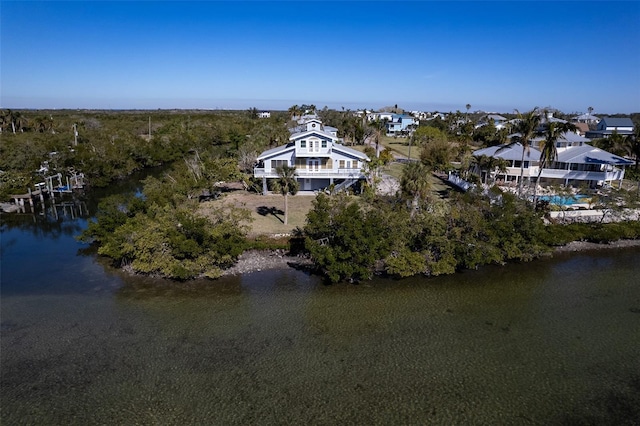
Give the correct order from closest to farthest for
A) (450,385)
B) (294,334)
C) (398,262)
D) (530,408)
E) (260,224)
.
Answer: (530,408) → (450,385) → (294,334) → (398,262) → (260,224)

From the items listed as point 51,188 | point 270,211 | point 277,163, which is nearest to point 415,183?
point 270,211

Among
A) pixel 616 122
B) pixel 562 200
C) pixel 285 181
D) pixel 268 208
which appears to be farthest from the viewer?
pixel 616 122

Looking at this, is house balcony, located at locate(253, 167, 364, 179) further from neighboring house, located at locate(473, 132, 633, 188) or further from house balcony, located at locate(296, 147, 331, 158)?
neighboring house, located at locate(473, 132, 633, 188)

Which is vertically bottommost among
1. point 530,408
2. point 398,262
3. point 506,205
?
point 530,408

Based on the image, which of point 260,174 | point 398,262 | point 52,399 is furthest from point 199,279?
point 260,174

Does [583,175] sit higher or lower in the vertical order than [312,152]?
lower

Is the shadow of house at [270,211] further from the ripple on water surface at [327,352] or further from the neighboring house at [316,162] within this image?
the ripple on water surface at [327,352]

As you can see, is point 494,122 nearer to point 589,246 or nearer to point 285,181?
point 589,246

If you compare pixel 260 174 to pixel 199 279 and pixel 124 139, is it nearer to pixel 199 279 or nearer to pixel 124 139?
pixel 199 279
